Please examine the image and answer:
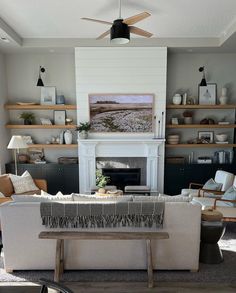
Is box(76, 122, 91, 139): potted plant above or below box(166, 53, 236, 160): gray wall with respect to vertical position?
below

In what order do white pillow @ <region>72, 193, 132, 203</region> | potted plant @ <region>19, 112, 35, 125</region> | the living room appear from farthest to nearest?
potted plant @ <region>19, 112, 35, 125</region>
the living room
white pillow @ <region>72, 193, 132, 203</region>

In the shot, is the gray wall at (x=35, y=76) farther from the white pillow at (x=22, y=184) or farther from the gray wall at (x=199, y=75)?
the gray wall at (x=199, y=75)

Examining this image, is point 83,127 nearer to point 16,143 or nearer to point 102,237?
point 16,143

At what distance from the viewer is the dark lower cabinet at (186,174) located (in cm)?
529

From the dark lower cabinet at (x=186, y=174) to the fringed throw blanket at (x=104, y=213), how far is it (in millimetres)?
2857

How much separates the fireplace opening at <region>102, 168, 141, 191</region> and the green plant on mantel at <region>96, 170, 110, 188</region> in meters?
0.28

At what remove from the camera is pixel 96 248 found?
2.69m

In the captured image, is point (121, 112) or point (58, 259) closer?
point (58, 259)

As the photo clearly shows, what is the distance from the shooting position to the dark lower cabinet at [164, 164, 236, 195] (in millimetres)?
5285

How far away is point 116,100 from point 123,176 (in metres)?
1.74

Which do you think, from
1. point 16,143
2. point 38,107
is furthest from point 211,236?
point 38,107

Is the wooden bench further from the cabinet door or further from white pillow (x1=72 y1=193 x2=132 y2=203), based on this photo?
the cabinet door

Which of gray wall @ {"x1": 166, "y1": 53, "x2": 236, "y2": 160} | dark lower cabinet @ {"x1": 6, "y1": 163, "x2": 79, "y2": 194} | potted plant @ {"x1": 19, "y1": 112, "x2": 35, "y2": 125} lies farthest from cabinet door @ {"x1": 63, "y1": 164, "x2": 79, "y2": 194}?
gray wall @ {"x1": 166, "y1": 53, "x2": 236, "y2": 160}

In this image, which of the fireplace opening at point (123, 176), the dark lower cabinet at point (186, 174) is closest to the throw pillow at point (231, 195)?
the dark lower cabinet at point (186, 174)
